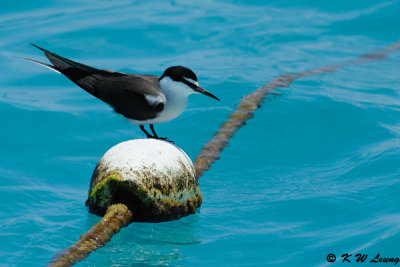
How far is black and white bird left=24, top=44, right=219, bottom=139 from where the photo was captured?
619 centimetres

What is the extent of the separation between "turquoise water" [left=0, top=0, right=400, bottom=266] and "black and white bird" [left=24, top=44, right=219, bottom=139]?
0.94 m

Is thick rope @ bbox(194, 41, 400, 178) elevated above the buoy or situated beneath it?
elevated above

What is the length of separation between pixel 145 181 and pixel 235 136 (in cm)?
290

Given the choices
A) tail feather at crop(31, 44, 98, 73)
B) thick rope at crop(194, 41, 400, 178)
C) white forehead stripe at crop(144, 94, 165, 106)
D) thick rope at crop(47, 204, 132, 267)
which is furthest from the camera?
thick rope at crop(194, 41, 400, 178)

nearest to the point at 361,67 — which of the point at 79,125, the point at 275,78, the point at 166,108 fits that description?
the point at 275,78

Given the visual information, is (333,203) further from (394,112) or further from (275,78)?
(275,78)

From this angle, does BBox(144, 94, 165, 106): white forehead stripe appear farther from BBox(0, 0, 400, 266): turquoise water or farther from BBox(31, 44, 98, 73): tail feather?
BBox(0, 0, 400, 266): turquoise water

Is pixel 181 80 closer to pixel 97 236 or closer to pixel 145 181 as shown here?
pixel 145 181

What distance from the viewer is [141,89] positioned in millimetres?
6316

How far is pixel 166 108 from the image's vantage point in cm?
621

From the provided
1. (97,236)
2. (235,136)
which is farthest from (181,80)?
(235,136)

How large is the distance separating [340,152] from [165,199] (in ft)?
9.50

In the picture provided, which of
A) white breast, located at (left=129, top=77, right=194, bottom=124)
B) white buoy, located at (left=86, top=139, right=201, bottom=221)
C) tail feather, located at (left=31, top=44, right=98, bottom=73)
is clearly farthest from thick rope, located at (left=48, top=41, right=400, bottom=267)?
tail feather, located at (left=31, top=44, right=98, bottom=73)

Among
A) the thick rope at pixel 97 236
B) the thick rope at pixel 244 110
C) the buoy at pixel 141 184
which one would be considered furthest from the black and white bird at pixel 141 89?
the thick rope at pixel 97 236
